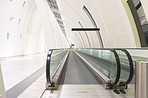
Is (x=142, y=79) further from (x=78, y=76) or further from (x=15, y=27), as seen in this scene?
(x=15, y=27)

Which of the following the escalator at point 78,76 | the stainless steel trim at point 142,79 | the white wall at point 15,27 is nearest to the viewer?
the stainless steel trim at point 142,79

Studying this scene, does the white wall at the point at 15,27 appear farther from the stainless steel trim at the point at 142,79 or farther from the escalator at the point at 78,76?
the stainless steel trim at the point at 142,79

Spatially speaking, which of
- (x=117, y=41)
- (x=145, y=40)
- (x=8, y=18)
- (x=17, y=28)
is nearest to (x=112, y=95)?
(x=145, y=40)

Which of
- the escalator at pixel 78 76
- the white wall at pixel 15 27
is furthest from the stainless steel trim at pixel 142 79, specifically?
the white wall at pixel 15 27

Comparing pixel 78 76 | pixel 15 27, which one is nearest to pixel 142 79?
pixel 78 76

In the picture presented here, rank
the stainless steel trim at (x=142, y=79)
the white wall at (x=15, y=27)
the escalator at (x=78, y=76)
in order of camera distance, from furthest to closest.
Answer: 1. the white wall at (x=15, y=27)
2. the escalator at (x=78, y=76)
3. the stainless steel trim at (x=142, y=79)

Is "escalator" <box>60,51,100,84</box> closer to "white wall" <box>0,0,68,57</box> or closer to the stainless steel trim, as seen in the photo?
the stainless steel trim

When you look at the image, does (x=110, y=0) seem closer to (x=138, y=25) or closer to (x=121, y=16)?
→ (x=121, y=16)

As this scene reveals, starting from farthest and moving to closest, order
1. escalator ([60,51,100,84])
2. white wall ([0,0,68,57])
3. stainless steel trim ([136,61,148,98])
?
white wall ([0,0,68,57]) → escalator ([60,51,100,84]) → stainless steel trim ([136,61,148,98])

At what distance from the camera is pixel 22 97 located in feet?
11.3

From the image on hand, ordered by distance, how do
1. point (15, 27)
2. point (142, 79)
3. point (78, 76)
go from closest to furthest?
point (142, 79) → point (78, 76) → point (15, 27)

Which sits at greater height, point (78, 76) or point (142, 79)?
point (142, 79)

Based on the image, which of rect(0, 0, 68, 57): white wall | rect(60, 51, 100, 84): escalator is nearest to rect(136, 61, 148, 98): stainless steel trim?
rect(60, 51, 100, 84): escalator

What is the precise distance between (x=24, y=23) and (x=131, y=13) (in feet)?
63.3
